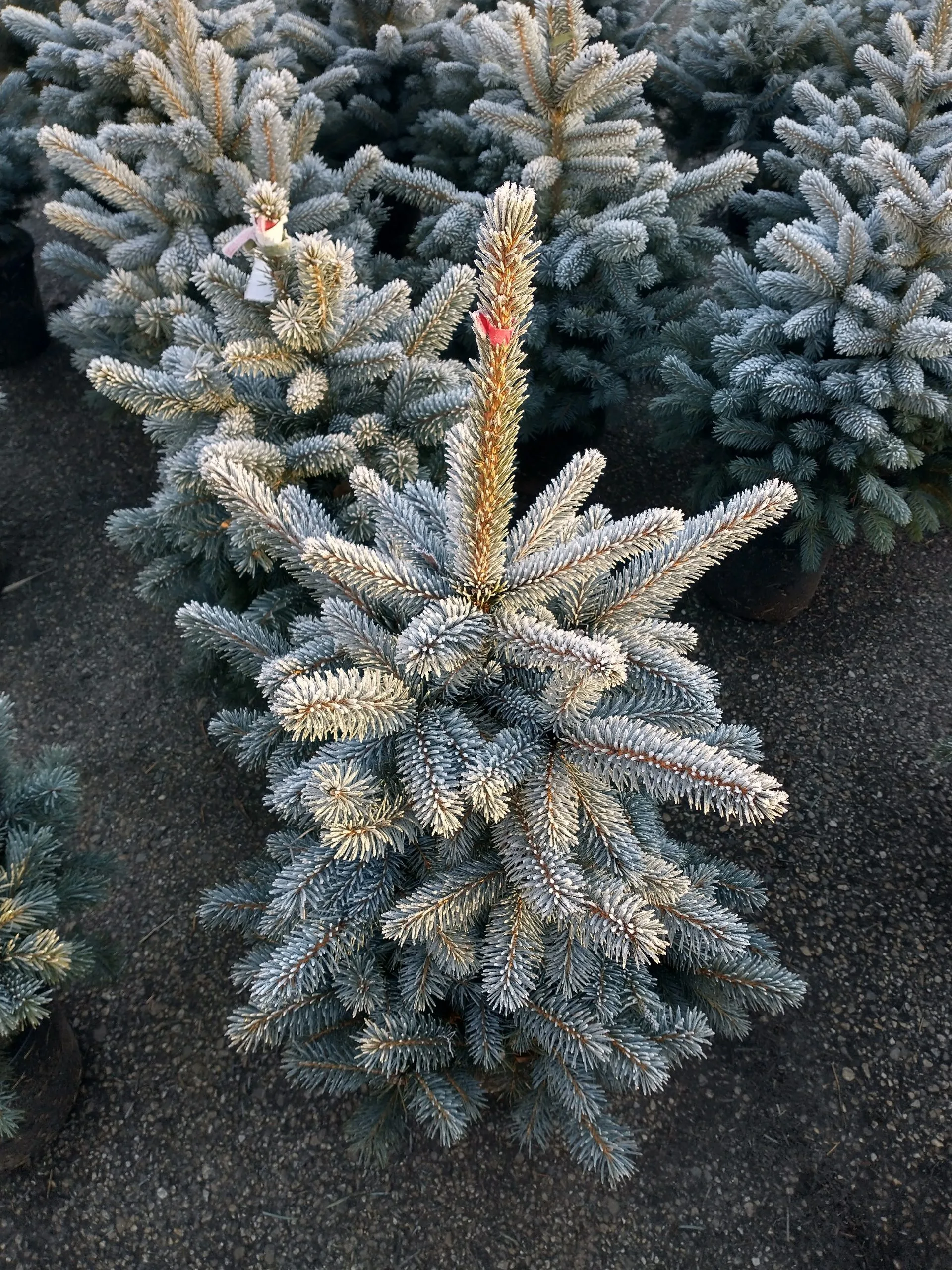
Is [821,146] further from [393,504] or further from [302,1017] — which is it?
[302,1017]

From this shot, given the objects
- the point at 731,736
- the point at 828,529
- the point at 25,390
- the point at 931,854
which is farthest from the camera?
the point at 25,390

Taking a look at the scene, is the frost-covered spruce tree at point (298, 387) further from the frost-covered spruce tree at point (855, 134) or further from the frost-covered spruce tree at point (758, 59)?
the frost-covered spruce tree at point (758, 59)

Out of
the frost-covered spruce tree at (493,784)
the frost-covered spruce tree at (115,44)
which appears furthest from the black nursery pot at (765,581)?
the frost-covered spruce tree at (115,44)

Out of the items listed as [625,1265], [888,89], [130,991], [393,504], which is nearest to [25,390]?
[130,991]

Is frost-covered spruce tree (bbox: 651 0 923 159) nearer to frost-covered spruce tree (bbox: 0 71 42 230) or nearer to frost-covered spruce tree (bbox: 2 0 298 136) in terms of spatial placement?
frost-covered spruce tree (bbox: 2 0 298 136)

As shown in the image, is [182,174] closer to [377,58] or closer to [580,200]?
[580,200]
